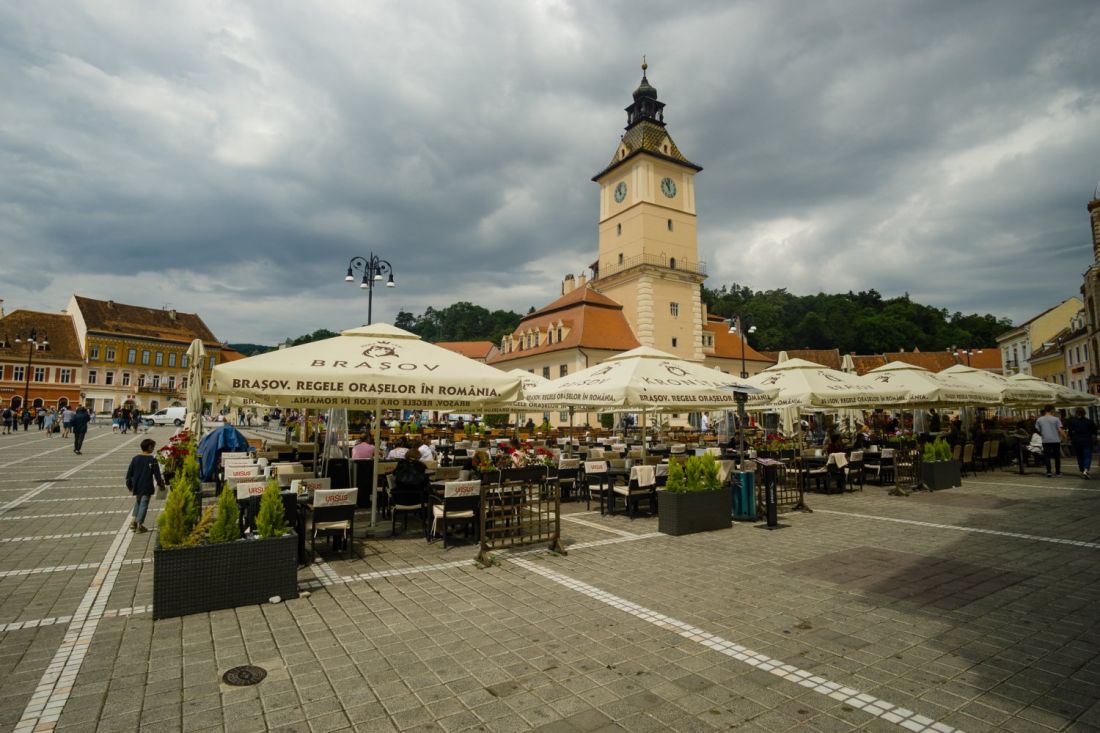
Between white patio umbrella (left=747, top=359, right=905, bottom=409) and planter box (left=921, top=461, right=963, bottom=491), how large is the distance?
179cm

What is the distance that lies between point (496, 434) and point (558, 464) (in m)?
14.1

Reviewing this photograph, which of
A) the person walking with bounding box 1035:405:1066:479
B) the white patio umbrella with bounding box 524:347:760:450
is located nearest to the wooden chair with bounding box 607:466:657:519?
the white patio umbrella with bounding box 524:347:760:450

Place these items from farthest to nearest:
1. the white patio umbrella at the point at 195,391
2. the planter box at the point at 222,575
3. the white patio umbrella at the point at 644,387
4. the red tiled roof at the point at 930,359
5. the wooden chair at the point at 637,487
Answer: the red tiled roof at the point at 930,359, the white patio umbrella at the point at 195,391, the white patio umbrella at the point at 644,387, the wooden chair at the point at 637,487, the planter box at the point at 222,575

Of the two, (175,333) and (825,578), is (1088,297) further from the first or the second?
(175,333)

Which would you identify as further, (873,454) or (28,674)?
(873,454)

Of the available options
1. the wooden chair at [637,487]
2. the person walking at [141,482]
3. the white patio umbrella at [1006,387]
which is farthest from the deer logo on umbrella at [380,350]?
the white patio umbrella at [1006,387]

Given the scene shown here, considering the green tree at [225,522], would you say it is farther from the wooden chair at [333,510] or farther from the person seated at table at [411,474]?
the person seated at table at [411,474]

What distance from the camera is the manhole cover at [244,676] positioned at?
3938mm

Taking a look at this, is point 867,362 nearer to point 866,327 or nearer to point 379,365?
point 866,327

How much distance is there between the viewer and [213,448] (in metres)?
11.3

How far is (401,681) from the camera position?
3.97 metres

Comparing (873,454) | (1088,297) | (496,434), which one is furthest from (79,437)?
(1088,297)

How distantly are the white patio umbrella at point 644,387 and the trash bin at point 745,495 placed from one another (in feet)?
5.51

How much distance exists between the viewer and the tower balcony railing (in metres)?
46.3
